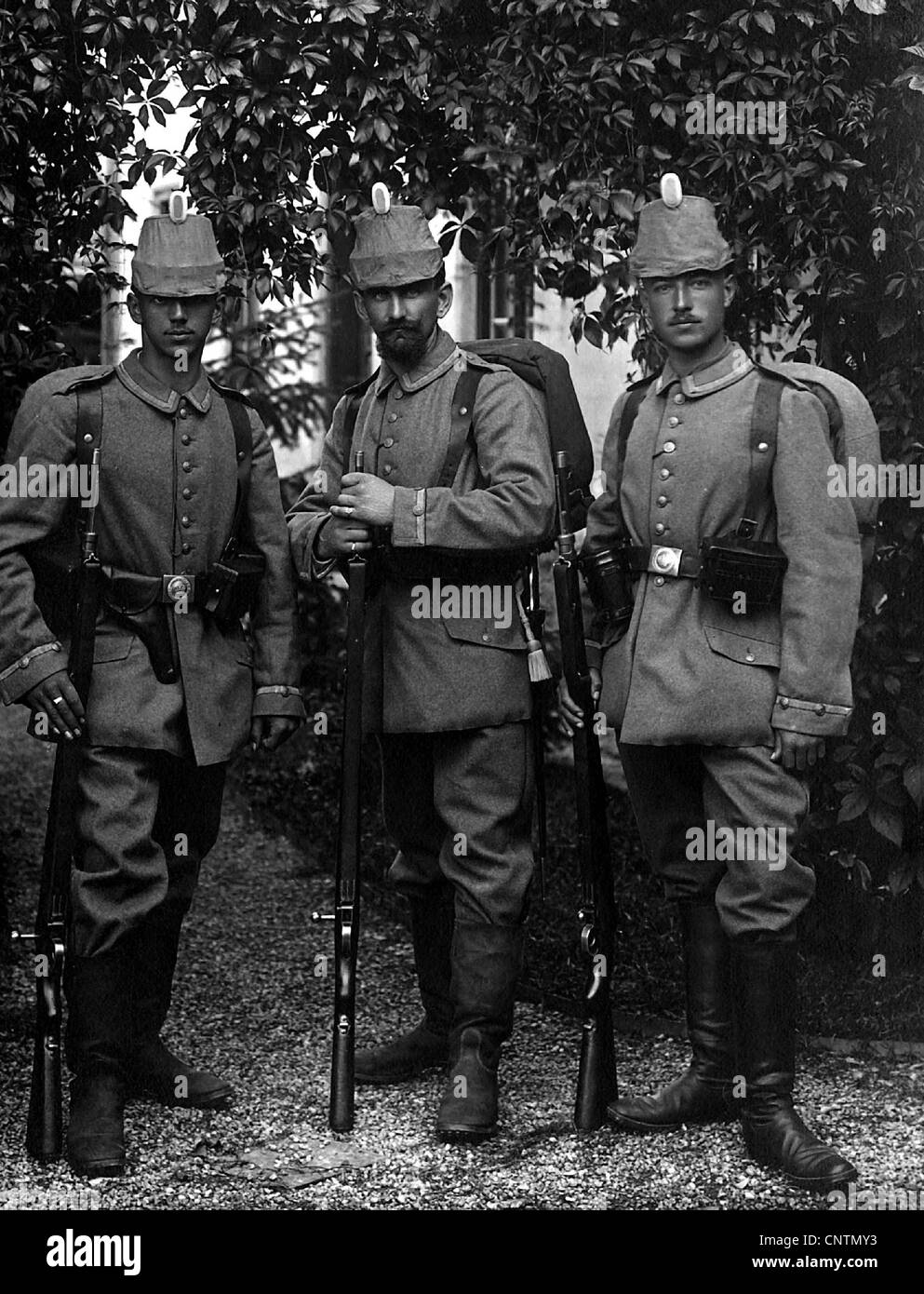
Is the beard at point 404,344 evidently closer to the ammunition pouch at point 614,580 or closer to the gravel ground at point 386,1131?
the ammunition pouch at point 614,580

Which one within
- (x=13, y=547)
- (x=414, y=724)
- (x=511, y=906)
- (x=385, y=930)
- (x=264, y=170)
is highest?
(x=264, y=170)

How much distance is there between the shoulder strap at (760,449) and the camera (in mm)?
4344

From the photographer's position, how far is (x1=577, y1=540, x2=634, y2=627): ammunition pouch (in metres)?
4.61

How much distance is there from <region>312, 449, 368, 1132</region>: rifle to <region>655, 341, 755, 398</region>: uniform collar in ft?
3.10

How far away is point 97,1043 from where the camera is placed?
4500mm

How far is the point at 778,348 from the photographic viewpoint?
5570mm

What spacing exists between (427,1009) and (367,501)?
147 centimetres

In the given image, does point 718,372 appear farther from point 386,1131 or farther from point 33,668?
point 386,1131

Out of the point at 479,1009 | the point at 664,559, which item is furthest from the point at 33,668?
the point at 664,559

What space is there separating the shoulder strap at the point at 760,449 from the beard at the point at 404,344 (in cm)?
86

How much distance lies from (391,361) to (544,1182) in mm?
2060

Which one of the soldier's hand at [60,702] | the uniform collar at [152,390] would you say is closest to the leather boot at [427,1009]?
the soldier's hand at [60,702]
